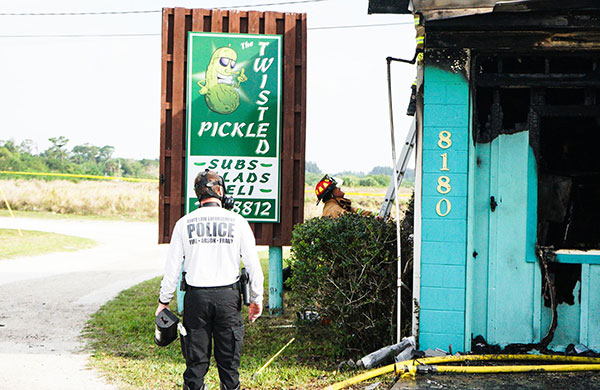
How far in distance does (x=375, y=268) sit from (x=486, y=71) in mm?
2185

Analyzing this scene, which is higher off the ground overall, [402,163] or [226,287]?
[402,163]

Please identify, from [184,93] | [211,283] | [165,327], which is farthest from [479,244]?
[184,93]

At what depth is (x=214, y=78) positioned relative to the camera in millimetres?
9617

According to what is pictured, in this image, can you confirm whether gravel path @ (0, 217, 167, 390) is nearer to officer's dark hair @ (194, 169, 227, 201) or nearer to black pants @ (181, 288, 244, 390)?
black pants @ (181, 288, 244, 390)

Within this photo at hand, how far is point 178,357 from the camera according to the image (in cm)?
742

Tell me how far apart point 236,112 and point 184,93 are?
0.81m

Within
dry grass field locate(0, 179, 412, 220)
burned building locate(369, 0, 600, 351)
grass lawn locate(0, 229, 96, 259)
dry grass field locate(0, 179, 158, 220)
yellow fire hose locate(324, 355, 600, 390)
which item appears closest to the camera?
yellow fire hose locate(324, 355, 600, 390)

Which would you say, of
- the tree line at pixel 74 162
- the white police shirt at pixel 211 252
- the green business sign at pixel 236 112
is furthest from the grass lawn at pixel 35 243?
the tree line at pixel 74 162

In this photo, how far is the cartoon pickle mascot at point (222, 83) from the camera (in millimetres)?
9594

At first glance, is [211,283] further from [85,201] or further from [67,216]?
[85,201]

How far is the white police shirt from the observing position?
515 centimetres

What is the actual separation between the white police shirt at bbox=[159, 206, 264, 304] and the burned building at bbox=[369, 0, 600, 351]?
1.85 metres

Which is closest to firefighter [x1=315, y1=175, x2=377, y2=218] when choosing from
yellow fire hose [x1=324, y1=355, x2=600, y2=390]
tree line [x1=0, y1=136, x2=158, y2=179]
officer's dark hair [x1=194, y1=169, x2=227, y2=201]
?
yellow fire hose [x1=324, y1=355, x2=600, y2=390]

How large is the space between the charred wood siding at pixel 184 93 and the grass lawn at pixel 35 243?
385 inches
